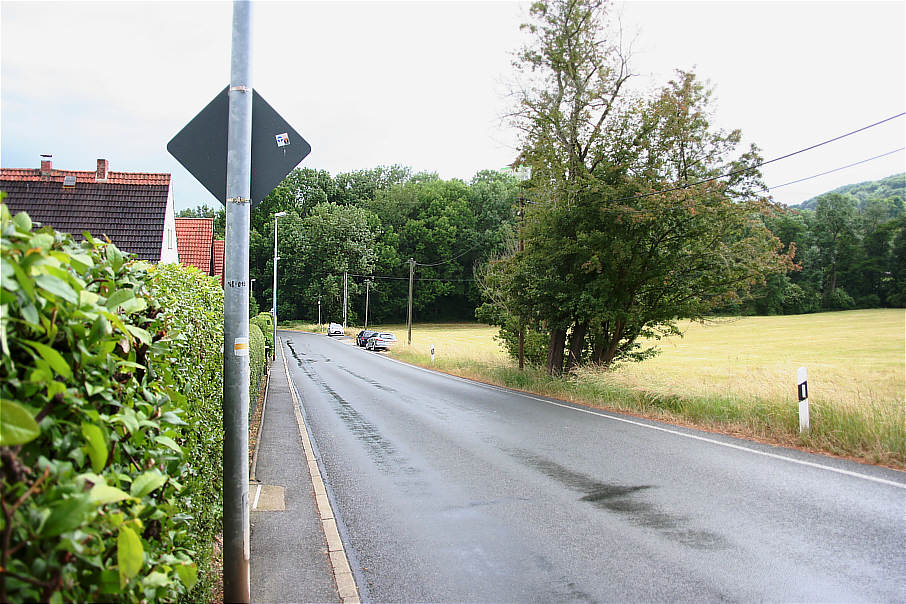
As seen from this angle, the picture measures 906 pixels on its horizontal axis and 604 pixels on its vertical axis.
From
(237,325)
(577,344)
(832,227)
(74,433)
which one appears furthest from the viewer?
(832,227)

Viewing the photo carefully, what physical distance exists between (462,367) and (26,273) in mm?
24997

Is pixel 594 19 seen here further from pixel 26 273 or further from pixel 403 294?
pixel 403 294

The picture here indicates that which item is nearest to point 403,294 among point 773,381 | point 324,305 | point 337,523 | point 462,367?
point 324,305

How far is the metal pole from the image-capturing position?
149 inches

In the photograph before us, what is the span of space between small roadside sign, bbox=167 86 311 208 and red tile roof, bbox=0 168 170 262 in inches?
599

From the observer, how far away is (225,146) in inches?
155

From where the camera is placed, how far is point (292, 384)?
770 inches

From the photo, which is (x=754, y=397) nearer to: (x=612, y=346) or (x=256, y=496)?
(x=612, y=346)

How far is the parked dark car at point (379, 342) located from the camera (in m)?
45.0

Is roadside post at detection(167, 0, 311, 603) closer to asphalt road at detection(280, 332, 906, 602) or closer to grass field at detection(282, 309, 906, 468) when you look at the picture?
asphalt road at detection(280, 332, 906, 602)

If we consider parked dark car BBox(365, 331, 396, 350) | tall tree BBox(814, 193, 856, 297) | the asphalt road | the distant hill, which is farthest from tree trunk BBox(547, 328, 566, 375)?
the distant hill

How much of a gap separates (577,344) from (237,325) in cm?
1736

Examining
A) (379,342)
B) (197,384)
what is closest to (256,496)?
(197,384)

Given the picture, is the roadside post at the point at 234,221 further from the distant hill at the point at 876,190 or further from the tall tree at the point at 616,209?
the distant hill at the point at 876,190
